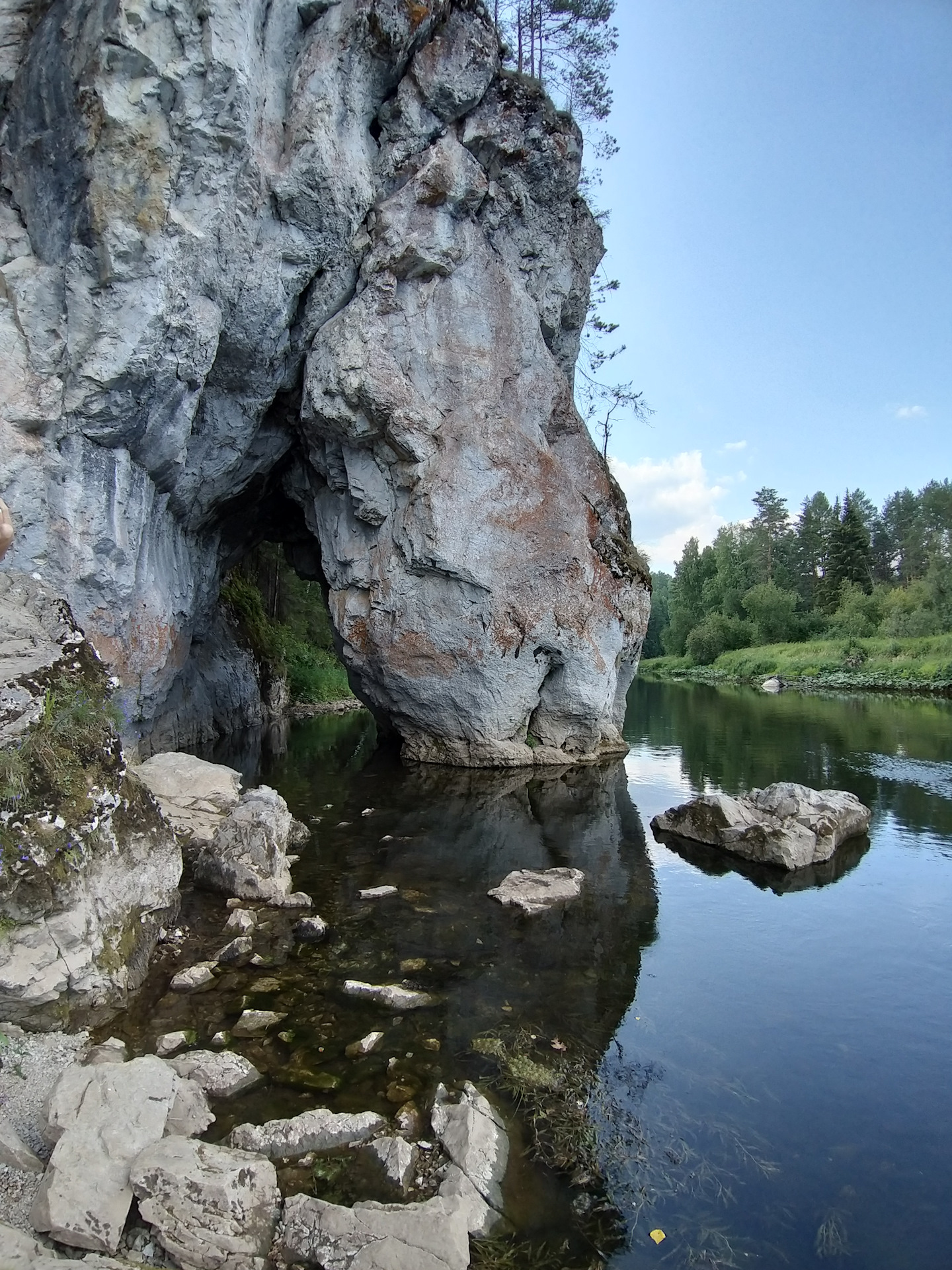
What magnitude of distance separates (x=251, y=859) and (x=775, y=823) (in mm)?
8069

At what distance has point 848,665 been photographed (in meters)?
48.5

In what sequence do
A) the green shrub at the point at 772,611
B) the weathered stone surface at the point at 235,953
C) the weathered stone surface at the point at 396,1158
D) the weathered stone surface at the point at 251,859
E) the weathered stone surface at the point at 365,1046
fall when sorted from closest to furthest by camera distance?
the weathered stone surface at the point at 396,1158 → the weathered stone surface at the point at 365,1046 → the weathered stone surface at the point at 235,953 → the weathered stone surface at the point at 251,859 → the green shrub at the point at 772,611

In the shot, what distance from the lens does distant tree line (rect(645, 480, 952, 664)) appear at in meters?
52.1

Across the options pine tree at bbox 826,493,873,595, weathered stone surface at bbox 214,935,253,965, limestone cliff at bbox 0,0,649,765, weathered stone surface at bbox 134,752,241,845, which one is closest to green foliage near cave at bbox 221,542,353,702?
limestone cliff at bbox 0,0,649,765

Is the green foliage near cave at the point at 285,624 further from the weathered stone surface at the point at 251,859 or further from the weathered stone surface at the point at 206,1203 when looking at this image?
the weathered stone surface at the point at 206,1203

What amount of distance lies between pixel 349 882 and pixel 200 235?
10470 mm

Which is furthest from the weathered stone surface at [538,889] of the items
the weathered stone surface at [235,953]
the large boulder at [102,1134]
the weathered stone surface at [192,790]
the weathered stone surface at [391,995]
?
the large boulder at [102,1134]

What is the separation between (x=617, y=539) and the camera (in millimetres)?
20172

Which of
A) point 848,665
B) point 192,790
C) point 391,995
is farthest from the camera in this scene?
point 848,665

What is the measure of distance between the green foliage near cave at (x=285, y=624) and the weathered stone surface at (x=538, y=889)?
64.1 ft

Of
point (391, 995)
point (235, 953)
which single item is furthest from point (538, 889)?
point (235, 953)

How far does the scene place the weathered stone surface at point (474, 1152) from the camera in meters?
3.95

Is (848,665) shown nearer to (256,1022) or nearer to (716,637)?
(716,637)

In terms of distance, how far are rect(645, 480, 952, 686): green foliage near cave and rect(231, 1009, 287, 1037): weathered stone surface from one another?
4188 cm
